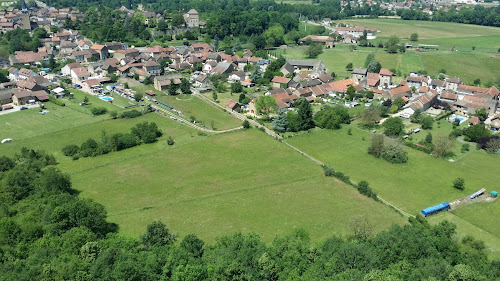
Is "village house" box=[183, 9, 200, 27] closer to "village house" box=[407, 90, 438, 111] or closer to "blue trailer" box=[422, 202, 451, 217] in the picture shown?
"village house" box=[407, 90, 438, 111]

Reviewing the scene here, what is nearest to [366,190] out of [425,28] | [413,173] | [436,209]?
[436,209]

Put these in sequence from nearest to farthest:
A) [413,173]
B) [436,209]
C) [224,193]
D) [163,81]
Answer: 1. [436,209]
2. [224,193]
3. [413,173]
4. [163,81]

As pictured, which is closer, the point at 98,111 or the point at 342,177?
the point at 342,177

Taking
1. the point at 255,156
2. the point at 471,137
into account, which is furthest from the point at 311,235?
the point at 471,137

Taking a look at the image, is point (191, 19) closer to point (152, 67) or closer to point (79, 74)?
point (152, 67)

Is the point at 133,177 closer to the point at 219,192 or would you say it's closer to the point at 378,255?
the point at 219,192

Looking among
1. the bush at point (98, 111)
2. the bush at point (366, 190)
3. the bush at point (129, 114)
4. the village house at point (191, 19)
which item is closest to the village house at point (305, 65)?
the bush at point (129, 114)

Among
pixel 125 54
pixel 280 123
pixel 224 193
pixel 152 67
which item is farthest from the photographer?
pixel 125 54
